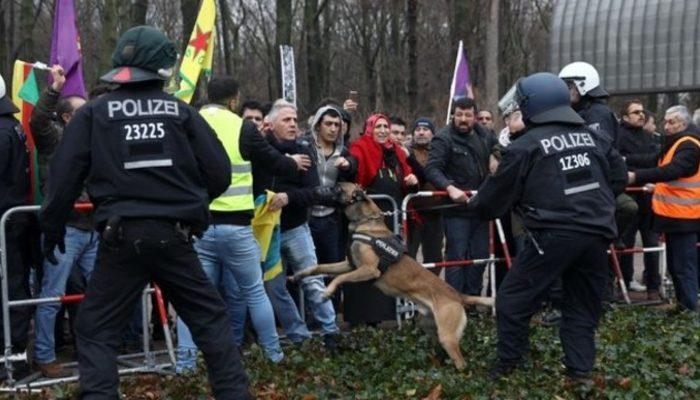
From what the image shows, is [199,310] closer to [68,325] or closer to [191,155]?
[191,155]

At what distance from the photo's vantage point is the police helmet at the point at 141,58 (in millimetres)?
5863

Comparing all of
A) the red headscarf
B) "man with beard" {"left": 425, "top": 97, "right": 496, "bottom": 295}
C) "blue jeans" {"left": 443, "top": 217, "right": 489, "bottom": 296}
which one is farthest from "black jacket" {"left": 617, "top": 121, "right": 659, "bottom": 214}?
the red headscarf

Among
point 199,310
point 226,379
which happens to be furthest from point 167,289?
point 226,379

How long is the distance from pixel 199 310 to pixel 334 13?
43.5 metres

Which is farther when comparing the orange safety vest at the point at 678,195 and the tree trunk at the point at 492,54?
the tree trunk at the point at 492,54

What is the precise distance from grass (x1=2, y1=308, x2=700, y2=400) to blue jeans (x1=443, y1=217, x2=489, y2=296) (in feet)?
3.81

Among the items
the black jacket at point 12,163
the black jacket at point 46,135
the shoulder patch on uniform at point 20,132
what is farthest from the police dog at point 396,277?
the shoulder patch on uniform at point 20,132

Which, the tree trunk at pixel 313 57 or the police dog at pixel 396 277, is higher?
the tree trunk at pixel 313 57

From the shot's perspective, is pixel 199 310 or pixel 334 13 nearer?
pixel 199 310

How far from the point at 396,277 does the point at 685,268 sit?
3725mm

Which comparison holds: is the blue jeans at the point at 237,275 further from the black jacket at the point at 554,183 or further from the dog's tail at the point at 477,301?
the black jacket at the point at 554,183

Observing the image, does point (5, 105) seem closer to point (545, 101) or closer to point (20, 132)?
point (20, 132)

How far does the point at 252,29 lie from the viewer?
54781mm

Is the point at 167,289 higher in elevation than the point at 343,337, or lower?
higher
